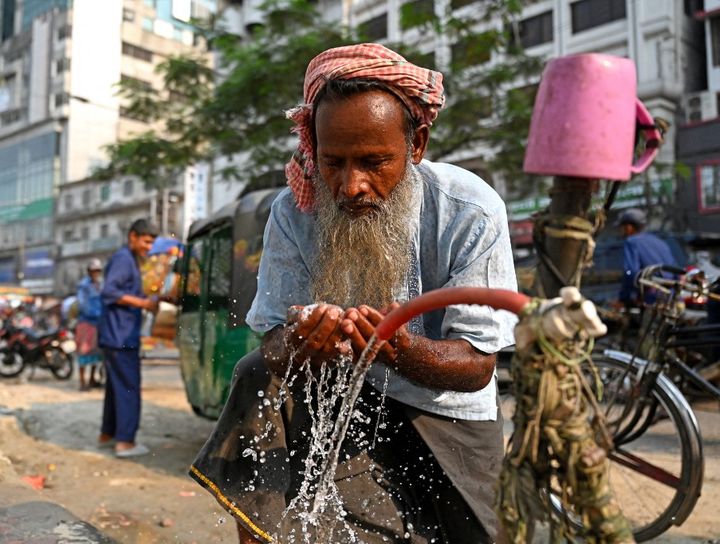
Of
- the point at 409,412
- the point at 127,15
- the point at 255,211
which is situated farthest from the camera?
the point at 127,15

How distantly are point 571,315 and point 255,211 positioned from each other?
3675 mm

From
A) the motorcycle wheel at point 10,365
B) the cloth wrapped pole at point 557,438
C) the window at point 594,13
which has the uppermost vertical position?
the window at point 594,13

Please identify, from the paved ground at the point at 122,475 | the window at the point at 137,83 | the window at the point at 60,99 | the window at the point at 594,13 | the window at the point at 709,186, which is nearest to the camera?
the paved ground at the point at 122,475

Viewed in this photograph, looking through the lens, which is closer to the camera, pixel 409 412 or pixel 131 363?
pixel 409 412

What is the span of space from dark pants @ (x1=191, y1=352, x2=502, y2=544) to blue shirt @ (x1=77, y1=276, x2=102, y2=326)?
7680 millimetres

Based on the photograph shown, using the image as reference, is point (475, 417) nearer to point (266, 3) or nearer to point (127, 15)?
point (266, 3)

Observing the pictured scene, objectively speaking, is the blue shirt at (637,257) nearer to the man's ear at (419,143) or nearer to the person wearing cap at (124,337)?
the person wearing cap at (124,337)

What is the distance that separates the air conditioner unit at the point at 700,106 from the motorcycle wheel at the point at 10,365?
18.0 meters

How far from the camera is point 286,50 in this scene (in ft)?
28.5

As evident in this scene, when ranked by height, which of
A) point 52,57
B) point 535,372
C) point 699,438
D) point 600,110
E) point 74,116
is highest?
point 52,57

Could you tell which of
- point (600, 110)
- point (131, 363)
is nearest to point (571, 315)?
A: point (600, 110)

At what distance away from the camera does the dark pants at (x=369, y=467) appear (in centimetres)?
167

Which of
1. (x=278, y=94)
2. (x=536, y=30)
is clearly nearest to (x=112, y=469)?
(x=278, y=94)

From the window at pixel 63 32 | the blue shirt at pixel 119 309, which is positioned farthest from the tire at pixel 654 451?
the window at pixel 63 32
